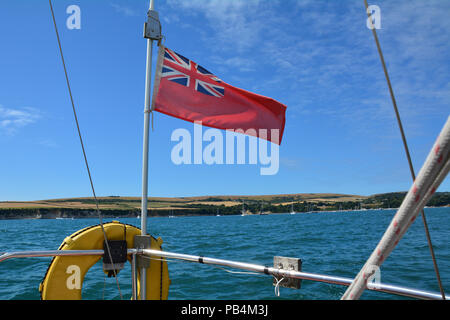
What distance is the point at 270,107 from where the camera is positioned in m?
5.93

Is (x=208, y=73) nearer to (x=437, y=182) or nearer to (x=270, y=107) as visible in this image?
(x=270, y=107)

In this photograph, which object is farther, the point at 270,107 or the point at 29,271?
the point at 29,271

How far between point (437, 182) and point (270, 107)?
474 cm

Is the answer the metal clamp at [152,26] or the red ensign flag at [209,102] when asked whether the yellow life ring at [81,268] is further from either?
the metal clamp at [152,26]

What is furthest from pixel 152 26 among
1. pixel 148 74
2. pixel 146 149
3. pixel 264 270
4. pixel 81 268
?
pixel 264 270

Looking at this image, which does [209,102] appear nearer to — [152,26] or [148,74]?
[148,74]

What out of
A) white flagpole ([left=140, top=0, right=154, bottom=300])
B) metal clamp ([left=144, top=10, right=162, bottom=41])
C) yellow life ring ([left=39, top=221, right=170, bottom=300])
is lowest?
yellow life ring ([left=39, top=221, right=170, bottom=300])

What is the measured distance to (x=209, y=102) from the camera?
5328 mm

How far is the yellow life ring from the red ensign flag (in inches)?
72.0

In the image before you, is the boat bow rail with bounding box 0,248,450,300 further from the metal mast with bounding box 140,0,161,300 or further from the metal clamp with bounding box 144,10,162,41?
the metal clamp with bounding box 144,10,162,41

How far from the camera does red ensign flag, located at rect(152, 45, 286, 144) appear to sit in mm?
4961

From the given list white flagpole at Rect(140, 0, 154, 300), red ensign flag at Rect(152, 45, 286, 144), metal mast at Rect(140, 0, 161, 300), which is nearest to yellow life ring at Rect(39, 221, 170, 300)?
white flagpole at Rect(140, 0, 154, 300)
